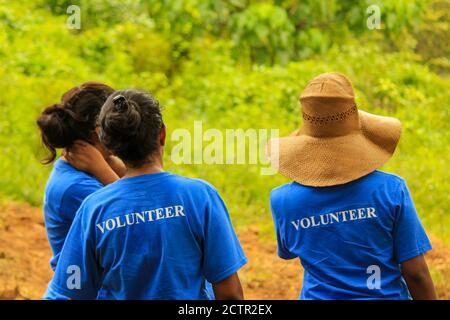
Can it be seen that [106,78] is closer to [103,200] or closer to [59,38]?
[59,38]

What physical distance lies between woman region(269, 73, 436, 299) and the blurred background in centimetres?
339

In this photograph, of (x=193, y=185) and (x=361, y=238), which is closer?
(x=193, y=185)

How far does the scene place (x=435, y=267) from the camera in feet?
18.8

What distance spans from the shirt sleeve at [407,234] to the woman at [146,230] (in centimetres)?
50

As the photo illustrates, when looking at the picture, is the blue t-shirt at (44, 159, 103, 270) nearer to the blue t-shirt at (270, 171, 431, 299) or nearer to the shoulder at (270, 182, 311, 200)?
the shoulder at (270, 182, 311, 200)

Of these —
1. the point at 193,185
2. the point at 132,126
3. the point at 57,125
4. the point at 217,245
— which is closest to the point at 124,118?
the point at 132,126

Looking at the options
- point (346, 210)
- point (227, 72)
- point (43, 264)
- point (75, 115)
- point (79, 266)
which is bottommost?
point (43, 264)

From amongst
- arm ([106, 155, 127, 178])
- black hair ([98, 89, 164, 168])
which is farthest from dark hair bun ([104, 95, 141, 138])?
arm ([106, 155, 127, 178])

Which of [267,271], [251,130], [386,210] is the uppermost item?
[386,210]

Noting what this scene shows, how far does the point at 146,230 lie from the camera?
8.13 ft

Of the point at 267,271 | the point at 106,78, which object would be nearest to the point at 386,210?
the point at 267,271

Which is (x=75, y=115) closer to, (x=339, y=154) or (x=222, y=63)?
(x=339, y=154)

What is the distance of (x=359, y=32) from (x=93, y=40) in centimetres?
305

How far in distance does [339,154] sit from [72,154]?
3.13 feet
